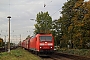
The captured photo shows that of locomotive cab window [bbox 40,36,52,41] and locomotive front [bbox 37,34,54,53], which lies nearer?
locomotive front [bbox 37,34,54,53]

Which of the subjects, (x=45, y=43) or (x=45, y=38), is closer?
(x=45, y=43)

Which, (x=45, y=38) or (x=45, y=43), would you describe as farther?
(x=45, y=38)

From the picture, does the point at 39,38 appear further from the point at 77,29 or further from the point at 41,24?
the point at 41,24

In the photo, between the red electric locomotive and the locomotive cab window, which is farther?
the locomotive cab window

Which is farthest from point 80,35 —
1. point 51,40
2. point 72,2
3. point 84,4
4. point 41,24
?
point 41,24

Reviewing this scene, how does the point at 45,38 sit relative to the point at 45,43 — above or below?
above

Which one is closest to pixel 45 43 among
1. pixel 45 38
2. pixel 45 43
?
pixel 45 43

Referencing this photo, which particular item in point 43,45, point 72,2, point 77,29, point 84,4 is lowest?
point 43,45

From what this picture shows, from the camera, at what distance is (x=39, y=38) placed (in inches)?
1256

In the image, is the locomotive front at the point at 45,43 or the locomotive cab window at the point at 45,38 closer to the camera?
the locomotive front at the point at 45,43

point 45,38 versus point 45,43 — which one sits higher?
point 45,38

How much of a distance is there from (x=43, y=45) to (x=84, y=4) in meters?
16.5

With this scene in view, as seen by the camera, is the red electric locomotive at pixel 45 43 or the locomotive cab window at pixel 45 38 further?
the locomotive cab window at pixel 45 38

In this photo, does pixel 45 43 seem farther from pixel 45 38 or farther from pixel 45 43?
pixel 45 38
